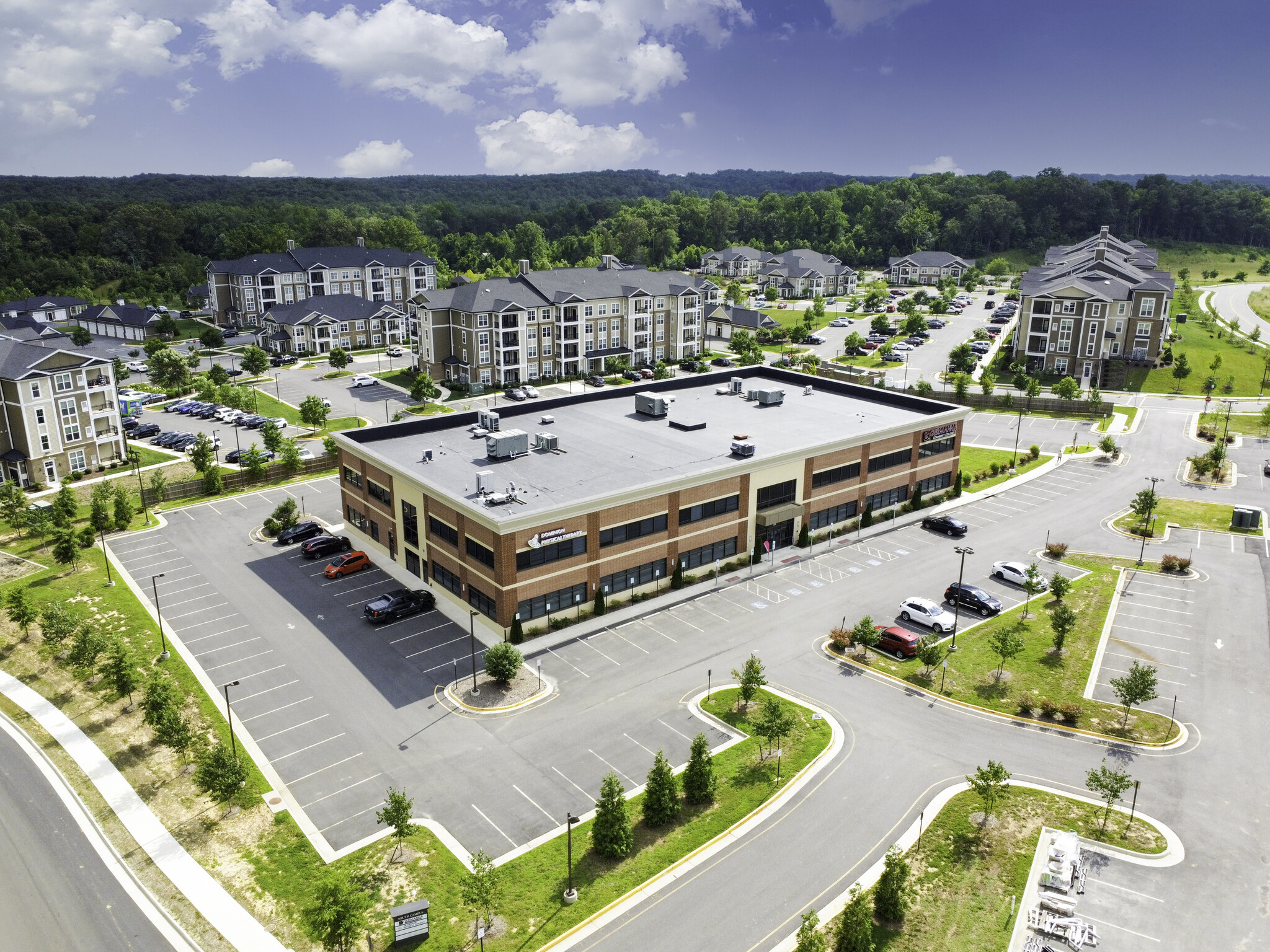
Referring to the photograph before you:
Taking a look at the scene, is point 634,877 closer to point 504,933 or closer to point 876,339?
point 504,933

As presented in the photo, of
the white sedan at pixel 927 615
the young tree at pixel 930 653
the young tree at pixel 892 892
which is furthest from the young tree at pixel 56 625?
the white sedan at pixel 927 615

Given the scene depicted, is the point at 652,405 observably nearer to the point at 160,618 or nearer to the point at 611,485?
the point at 611,485

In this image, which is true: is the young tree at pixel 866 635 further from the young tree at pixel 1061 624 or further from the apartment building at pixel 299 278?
the apartment building at pixel 299 278

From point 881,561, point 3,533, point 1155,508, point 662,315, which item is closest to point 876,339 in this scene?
point 662,315

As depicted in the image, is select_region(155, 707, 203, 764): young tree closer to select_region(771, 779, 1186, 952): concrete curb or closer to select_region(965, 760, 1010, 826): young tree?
select_region(771, 779, 1186, 952): concrete curb

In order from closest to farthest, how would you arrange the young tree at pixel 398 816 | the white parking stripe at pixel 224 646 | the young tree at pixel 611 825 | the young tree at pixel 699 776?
1. the young tree at pixel 398 816
2. the young tree at pixel 611 825
3. the young tree at pixel 699 776
4. the white parking stripe at pixel 224 646

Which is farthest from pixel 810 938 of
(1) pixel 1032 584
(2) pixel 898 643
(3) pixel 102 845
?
(1) pixel 1032 584
